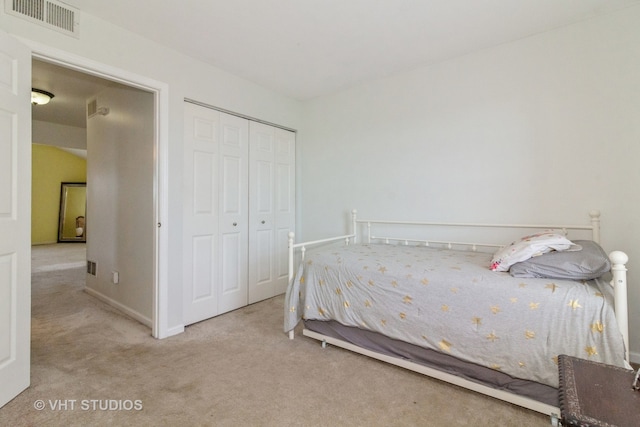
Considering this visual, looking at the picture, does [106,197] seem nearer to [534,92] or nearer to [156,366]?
[156,366]

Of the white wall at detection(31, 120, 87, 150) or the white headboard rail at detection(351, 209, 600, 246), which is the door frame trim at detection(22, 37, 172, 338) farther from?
the white wall at detection(31, 120, 87, 150)

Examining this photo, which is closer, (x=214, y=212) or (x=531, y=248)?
(x=531, y=248)

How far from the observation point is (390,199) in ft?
9.85

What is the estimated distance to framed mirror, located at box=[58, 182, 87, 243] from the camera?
7.48 metres

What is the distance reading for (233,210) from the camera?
2.99 metres

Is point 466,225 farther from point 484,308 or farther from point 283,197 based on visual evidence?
point 283,197

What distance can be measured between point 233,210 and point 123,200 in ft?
3.45

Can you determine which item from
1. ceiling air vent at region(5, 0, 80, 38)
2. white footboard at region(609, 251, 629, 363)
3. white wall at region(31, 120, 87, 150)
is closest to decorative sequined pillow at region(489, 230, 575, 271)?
white footboard at region(609, 251, 629, 363)

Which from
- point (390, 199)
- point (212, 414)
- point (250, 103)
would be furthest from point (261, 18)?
point (212, 414)

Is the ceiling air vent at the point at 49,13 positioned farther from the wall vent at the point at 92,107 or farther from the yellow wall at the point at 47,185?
the yellow wall at the point at 47,185

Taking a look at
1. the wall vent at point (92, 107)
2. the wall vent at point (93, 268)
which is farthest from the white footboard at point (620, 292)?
the wall vent at point (92, 107)

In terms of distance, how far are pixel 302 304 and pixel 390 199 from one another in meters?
1.37

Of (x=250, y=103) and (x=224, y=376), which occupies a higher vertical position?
(x=250, y=103)

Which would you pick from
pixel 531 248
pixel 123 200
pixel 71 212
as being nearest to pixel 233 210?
pixel 123 200
